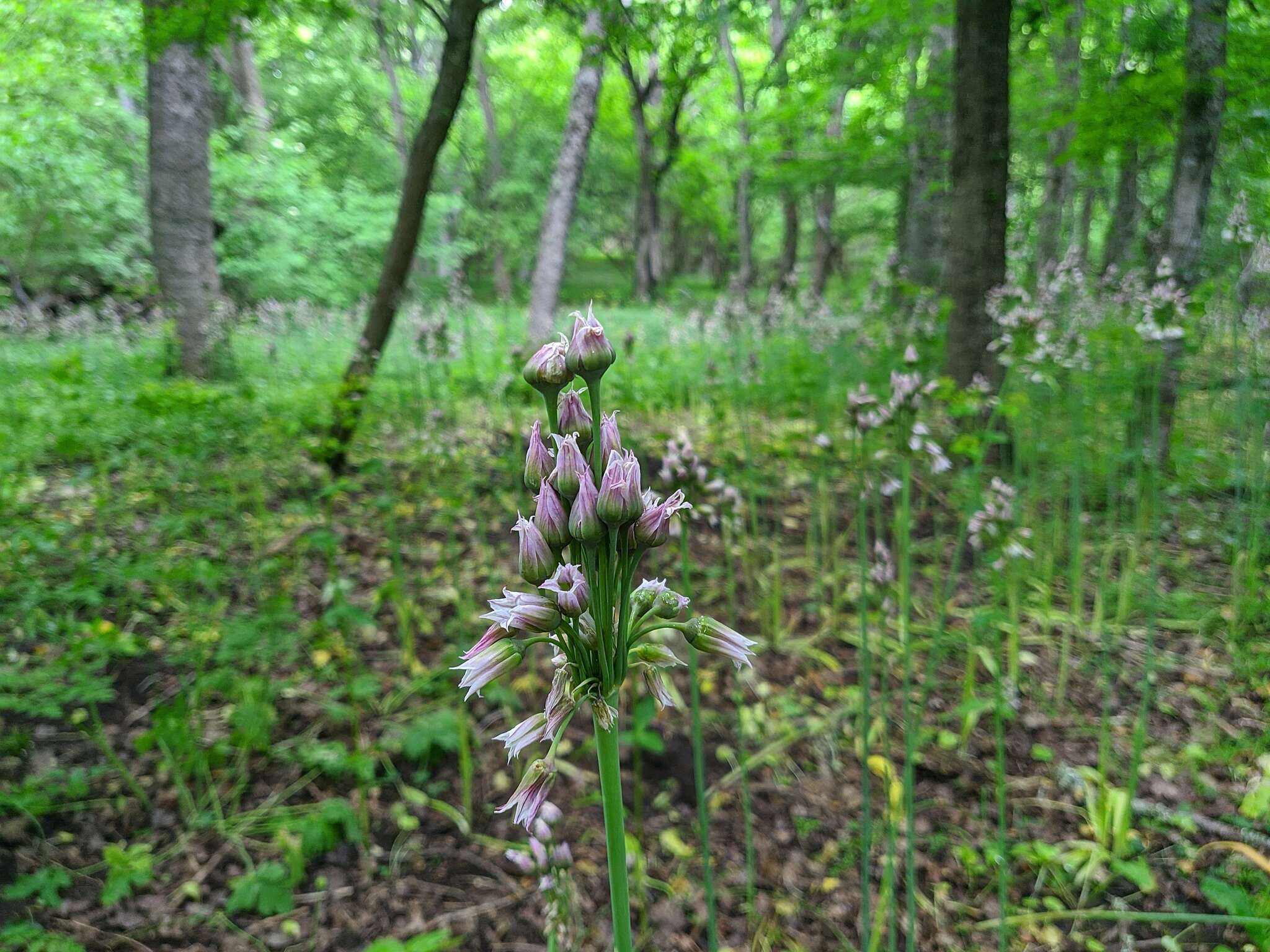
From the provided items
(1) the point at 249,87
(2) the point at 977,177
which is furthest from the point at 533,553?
(1) the point at 249,87

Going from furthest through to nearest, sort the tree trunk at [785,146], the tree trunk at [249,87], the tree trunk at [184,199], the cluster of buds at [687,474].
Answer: the tree trunk at [249,87]
the tree trunk at [785,146]
the tree trunk at [184,199]
the cluster of buds at [687,474]

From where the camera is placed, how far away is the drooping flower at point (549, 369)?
3.01 ft

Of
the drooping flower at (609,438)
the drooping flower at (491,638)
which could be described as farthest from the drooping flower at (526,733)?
the drooping flower at (609,438)

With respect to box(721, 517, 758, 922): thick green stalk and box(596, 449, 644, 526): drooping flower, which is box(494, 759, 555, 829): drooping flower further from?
box(721, 517, 758, 922): thick green stalk

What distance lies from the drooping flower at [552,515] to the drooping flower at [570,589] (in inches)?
1.6

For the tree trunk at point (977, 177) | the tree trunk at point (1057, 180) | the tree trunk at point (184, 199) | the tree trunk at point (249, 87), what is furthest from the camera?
the tree trunk at point (249, 87)

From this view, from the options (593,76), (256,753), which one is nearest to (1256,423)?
(256,753)

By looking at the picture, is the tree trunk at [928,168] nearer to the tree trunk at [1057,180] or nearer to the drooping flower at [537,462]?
the tree trunk at [1057,180]

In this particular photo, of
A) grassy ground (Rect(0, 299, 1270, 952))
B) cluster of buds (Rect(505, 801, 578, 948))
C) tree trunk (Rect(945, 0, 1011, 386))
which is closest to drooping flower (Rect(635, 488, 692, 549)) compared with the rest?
cluster of buds (Rect(505, 801, 578, 948))

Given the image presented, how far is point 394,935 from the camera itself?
2.08 m

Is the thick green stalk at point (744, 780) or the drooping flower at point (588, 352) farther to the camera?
the thick green stalk at point (744, 780)

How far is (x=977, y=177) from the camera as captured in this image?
14.9ft

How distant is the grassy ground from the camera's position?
2.13 m

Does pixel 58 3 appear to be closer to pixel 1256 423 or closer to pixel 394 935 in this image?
pixel 394 935
